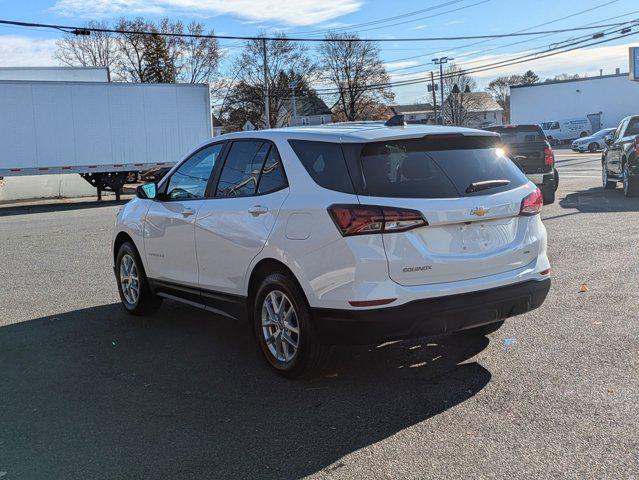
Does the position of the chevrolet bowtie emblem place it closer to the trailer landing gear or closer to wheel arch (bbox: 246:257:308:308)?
wheel arch (bbox: 246:257:308:308)

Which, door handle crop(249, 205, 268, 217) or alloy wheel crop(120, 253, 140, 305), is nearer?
door handle crop(249, 205, 268, 217)

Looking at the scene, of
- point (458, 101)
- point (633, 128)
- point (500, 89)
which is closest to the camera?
point (633, 128)

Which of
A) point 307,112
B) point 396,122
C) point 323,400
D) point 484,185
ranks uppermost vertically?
point 307,112

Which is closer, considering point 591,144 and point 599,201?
point 599,201

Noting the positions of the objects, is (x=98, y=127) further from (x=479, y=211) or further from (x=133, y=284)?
(x=479, y=211)

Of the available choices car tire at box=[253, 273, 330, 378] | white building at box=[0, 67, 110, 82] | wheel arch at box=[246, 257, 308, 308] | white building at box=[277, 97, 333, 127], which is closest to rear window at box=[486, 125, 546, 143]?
wheel arch at box=[246, 257, 308, 308]

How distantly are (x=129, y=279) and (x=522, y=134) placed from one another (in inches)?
410

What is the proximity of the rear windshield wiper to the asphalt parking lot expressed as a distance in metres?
1.30

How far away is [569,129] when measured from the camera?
6172 centimetres

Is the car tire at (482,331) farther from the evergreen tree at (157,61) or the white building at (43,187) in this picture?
the evergreen tree at (157,61)

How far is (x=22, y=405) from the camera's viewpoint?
4.37 metres

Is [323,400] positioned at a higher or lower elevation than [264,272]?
lower

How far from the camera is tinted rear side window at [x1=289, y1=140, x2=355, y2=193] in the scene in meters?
4.21

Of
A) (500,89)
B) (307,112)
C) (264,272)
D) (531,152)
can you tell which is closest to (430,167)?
(264,272)
